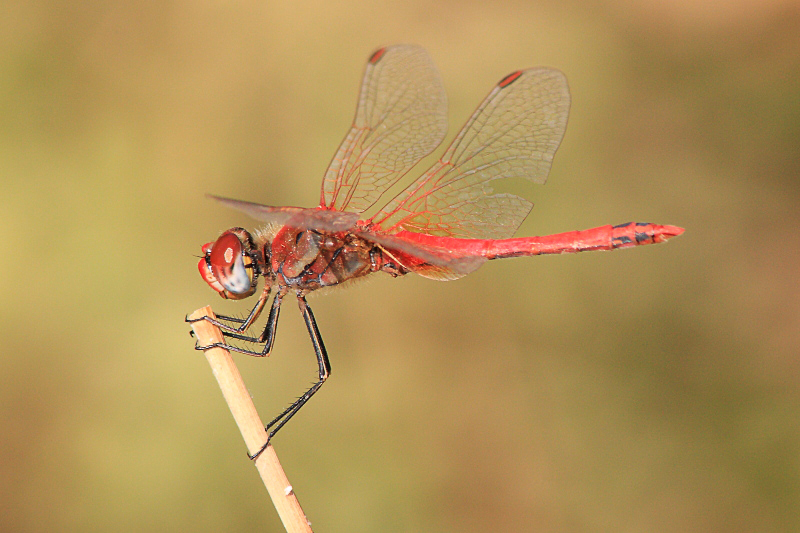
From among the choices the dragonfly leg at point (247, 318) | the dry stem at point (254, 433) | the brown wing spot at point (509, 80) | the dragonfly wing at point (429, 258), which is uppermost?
the brown wing spot at point (509, 80)

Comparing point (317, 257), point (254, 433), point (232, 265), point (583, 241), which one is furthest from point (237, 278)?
point (583, 241)

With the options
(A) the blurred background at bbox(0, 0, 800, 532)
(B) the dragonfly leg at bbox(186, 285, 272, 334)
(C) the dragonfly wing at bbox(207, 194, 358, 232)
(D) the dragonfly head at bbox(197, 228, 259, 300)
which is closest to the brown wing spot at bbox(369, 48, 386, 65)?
(C) the dragonfly wing at bbox(207, 194, 358, 232)

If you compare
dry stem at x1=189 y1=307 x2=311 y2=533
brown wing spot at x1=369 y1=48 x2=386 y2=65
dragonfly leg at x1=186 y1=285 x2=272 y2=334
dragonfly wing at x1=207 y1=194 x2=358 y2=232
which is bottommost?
dry stem at x1=189 y1=307 x2=311 y2=533

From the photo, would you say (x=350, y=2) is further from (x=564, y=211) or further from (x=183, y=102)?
(x=564, y=211)

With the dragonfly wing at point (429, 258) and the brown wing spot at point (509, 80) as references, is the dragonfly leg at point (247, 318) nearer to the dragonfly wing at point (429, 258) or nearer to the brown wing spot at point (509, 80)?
the dragonfly wing at point (429, 258)

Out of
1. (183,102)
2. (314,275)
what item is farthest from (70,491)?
(183,102)

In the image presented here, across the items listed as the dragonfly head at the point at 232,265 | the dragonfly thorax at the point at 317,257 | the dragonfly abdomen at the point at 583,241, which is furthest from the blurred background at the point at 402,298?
the dragonfly abdomen at the point at 583,241

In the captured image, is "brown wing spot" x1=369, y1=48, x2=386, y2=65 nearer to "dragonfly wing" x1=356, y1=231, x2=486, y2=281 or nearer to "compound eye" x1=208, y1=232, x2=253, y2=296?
"dragonfly wing" x1=356, y1=231, x2=486, y2=281

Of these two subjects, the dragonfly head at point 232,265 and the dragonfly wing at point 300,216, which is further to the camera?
the dragonfly head at point 232,265
